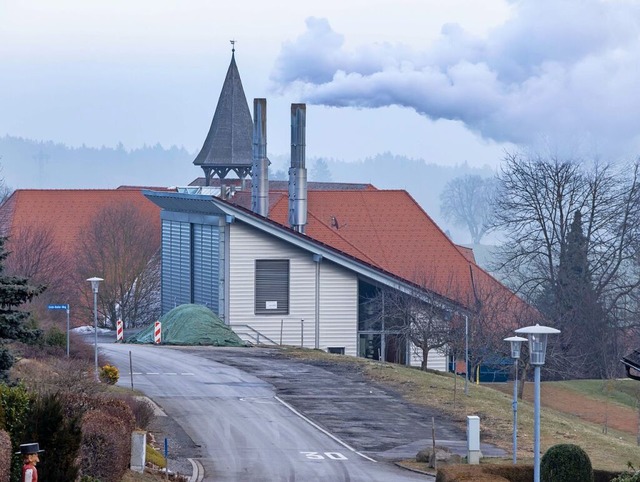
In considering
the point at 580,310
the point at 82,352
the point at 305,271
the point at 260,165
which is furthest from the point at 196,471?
the point at 260,165

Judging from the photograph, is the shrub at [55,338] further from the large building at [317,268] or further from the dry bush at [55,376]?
the large building at [317,268]

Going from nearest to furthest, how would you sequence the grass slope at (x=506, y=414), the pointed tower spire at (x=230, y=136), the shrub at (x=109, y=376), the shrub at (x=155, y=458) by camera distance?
the shrub at (x=155, y=458) → the grass slope at (x=506, y=414) → the shrub at (x=109, y=376) → the pointed tower spire at (x=230, y=136)

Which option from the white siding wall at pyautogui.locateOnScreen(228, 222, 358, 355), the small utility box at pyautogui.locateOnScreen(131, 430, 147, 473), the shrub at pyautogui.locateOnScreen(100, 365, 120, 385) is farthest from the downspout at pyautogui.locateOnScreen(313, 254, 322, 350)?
the small utility box at pyautogui.locateOnScreen(131, 430, 147, 473)

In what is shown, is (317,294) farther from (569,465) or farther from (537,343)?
(569,465)

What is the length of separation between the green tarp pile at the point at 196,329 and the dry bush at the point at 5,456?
34.8 metres

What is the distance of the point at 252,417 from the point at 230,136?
233 feet

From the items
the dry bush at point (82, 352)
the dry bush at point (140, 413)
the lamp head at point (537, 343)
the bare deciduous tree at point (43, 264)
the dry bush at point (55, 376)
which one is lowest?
the dry bush at point (140, 413)

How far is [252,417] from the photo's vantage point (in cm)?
3170

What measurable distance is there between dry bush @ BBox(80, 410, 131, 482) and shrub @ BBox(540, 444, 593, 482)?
23.3ft

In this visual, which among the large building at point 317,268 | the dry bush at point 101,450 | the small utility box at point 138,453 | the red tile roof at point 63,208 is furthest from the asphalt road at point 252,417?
the red tile roof at point 63,208

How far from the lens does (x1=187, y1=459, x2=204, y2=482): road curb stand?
24.0 meters

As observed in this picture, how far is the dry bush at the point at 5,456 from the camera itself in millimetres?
15983

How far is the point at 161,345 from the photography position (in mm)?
→ 51531

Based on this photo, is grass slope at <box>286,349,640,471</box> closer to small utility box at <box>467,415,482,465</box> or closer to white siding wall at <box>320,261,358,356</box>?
small utility box at <box>467,415,482,465</box>
